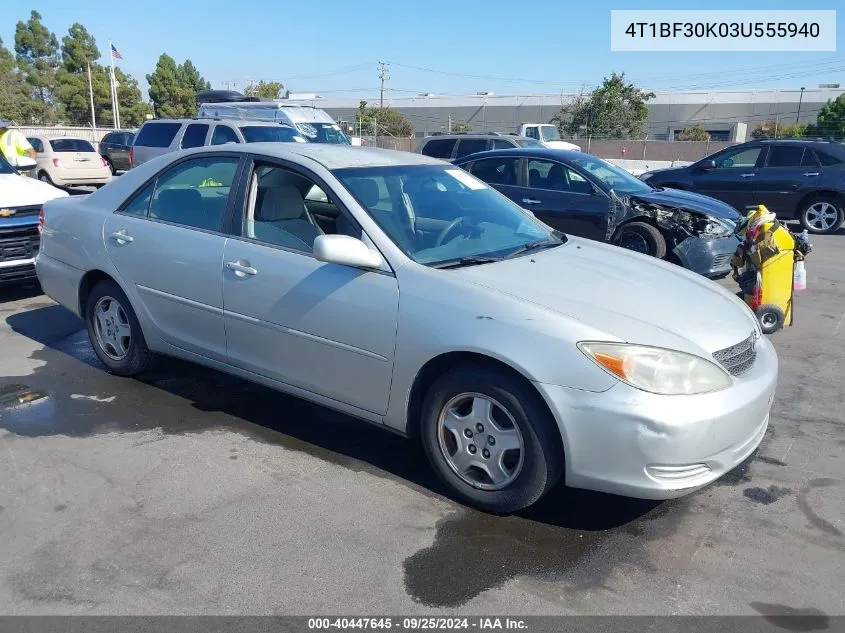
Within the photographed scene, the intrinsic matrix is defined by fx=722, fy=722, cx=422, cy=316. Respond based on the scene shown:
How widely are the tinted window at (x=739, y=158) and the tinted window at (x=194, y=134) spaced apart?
9852 millimetres

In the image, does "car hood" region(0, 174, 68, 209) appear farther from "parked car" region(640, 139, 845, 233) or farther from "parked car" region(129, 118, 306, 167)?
"parked car" region(640, 139, 845, 233)

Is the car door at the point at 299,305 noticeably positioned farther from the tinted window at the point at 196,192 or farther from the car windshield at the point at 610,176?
the car windshield at the point at 610,176

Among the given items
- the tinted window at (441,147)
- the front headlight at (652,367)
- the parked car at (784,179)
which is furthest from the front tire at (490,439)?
the tinted window at (441,147)

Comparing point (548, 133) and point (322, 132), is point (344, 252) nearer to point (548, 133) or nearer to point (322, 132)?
point (322, 132)

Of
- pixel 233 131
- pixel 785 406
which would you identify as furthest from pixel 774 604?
pixel 233 131

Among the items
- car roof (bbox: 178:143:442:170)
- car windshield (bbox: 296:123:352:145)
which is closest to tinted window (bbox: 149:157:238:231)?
car roof (bbox: 178:143:442:170)

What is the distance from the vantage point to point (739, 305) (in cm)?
391

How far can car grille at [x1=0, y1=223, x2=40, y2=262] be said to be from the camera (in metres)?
6.93

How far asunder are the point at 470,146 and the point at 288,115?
4.27 meters

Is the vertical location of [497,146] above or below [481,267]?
above

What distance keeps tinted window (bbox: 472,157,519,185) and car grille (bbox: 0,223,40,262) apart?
5315 millimetres

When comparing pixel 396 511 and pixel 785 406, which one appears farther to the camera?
pixel 785 406

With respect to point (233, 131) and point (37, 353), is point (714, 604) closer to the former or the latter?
point (37, 353)

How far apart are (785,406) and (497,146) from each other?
11.9 m
